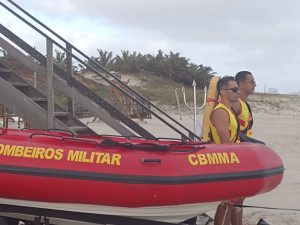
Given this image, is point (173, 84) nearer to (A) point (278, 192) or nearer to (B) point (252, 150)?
(A) point (278, 192)

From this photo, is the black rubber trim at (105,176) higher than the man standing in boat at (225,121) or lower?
lower

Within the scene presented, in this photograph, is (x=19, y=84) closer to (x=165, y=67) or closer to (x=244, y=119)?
(x=244, y=119)

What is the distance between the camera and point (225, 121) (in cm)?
408

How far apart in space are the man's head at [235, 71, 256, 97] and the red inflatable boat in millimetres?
975

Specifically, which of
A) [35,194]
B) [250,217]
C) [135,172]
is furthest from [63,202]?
[250,217]

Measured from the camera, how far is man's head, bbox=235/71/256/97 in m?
4.69

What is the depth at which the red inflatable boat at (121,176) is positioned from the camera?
3.58 m

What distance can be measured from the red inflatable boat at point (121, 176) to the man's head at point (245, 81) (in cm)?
97

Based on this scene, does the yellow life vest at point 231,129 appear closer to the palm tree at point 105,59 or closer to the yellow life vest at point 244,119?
the yellow life vest at point 244,119

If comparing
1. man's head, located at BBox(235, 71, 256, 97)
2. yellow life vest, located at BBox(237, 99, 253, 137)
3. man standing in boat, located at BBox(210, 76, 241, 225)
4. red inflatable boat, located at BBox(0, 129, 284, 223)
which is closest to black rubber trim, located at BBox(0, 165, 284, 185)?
red inflatable boat, located at BBox(0, 129, 284, 223)

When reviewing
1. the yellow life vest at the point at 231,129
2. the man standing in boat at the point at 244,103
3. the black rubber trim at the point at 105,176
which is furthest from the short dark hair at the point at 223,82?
the black rubber trim at the point at 105,176

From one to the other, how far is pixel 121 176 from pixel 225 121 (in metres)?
0.99

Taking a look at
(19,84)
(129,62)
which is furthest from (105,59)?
(19,84)

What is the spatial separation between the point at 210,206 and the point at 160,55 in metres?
36.3
